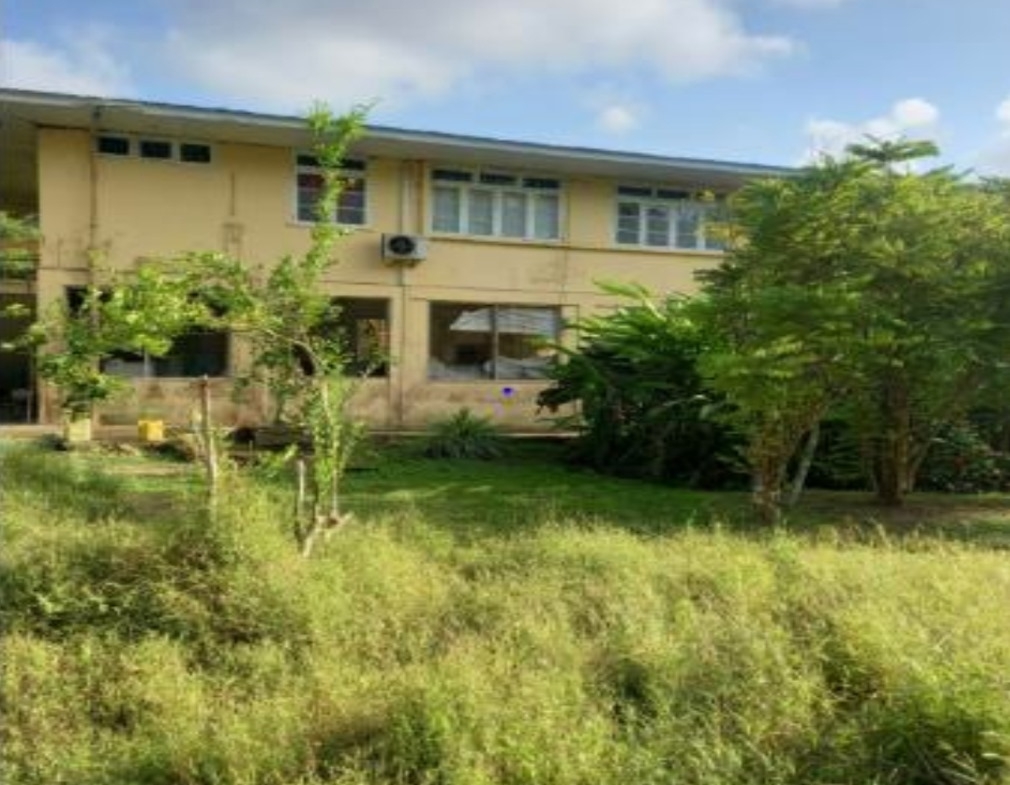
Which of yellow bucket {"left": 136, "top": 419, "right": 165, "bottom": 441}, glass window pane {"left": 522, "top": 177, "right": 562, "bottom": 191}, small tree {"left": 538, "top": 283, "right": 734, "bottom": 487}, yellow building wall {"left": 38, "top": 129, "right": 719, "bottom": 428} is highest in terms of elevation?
glass window pane {"left": 522, "top": 177, "right": 562, "bottom": 191}

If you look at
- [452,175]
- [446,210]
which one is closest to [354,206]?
[446,210]

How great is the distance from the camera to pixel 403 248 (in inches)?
827

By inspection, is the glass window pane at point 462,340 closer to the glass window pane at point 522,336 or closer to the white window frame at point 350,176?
the glass window pane at point 522,336

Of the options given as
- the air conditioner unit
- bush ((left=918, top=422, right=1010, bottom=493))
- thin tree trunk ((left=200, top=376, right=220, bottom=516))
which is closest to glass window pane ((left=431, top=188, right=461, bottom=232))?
the air conditioner unit

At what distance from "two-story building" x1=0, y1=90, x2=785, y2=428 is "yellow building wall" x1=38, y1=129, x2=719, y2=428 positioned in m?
0.03

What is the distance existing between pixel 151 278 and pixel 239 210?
1270cm

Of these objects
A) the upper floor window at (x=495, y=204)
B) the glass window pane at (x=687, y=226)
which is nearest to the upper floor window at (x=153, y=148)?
the upper floor window at (x=495, y=204)

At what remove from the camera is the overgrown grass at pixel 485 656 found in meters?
5.04

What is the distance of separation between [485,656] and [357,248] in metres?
15.6

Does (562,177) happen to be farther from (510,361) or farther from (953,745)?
(953,745)

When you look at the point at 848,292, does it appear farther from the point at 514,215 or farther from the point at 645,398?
the point at 514,215

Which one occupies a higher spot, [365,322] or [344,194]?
[344,194]

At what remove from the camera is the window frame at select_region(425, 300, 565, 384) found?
2194 centimetres

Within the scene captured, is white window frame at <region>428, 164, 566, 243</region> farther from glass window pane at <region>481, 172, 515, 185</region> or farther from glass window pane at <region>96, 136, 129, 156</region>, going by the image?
glass window pane at <region>96, 136, 129, 156</region>
